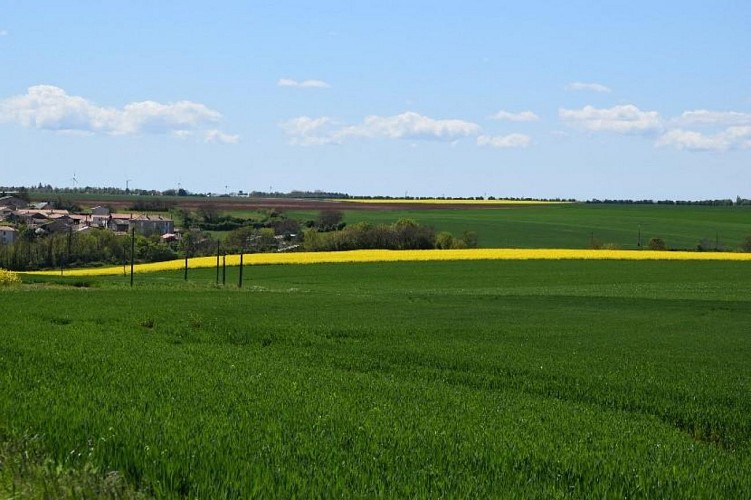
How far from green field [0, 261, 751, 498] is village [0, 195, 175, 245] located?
84.6 meters

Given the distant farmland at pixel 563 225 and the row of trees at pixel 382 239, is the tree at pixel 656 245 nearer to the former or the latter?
the distant farmland at pixel 563 225

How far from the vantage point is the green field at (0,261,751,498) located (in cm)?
921

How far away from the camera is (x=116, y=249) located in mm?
98562

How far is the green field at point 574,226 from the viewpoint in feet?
368

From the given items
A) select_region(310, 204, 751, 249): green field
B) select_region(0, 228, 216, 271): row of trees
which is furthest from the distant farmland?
select_region(0, 228, 216, 271): row of trees

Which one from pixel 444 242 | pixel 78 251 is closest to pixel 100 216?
pixel 78 251

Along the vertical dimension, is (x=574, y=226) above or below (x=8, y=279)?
above

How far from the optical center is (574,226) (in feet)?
441

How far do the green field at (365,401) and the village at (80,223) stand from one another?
84.6 m

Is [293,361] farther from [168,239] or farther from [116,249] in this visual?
[168,239]

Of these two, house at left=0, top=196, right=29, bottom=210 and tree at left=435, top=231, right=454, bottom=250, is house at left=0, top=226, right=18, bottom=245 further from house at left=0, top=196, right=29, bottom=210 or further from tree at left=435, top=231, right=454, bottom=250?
tree at left=435, top=231, right=454, bottom=250

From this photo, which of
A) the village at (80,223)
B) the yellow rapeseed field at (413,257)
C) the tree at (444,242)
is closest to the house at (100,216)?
the village at (80,223)

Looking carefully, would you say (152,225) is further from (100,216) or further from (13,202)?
(13,202)

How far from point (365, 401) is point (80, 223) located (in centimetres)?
12987
